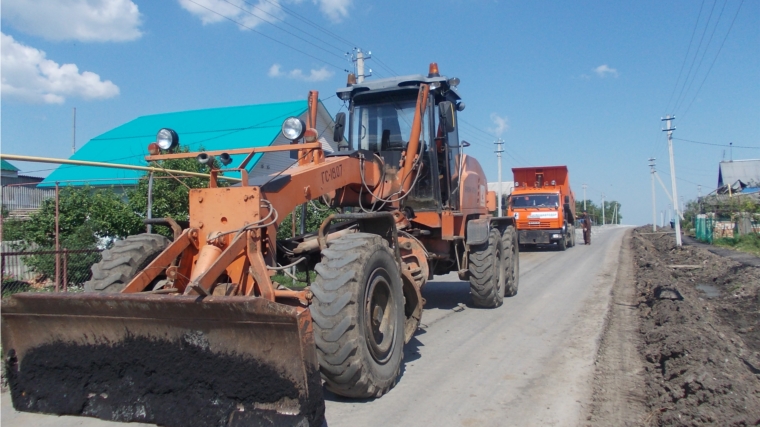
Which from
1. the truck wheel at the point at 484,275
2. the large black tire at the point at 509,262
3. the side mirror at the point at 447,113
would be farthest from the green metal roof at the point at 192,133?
the side mirror at the point at 447,113

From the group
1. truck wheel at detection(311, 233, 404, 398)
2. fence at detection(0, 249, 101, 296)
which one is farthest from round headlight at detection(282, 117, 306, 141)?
fence at detection(0, 249, 101, 296)

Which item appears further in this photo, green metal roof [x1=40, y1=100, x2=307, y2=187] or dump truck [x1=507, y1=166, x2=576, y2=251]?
dump truck [x1=507, y1=166, x2=576, y2=251]

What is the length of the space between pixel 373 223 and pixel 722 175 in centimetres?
5551

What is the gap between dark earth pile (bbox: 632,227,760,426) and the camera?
173 inches

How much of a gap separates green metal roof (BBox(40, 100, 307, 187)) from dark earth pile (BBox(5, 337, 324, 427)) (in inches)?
569

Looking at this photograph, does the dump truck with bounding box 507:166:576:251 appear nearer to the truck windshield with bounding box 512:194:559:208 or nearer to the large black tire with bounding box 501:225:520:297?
the truck windshield with bounding box 512:194:559:208

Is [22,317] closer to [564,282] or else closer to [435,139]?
[435,139]

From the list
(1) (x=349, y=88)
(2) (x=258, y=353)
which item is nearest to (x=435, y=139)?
(1) (x=349, y=88)

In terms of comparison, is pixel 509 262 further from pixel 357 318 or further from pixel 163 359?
pixel 163 359

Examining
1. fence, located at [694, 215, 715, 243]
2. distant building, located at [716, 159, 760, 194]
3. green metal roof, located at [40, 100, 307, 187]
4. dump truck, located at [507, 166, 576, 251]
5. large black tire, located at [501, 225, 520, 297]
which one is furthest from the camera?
distant building, located at [716, 159, 760, 194]

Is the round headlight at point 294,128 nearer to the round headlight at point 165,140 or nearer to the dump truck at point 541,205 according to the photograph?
the round headlight at point 165,140

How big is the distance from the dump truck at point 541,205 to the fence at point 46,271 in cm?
1732

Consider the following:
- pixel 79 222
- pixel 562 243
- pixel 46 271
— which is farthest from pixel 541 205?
pixel 46 271

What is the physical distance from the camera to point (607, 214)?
393 ft
